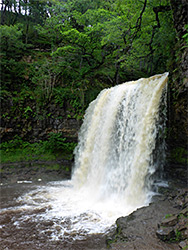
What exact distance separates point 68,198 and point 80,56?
8470mm

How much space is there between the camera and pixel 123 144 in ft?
22.6

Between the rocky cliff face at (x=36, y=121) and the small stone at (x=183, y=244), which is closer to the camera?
the small stone at (x=183, y=244)

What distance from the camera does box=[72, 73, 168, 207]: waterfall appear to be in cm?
603

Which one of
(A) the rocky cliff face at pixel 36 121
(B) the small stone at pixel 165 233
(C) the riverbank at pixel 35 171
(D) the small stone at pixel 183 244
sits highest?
(A) the rocky cliff face at pixel 36 121

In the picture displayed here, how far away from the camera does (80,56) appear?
1155 cm

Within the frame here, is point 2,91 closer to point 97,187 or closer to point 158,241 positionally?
point 97,187

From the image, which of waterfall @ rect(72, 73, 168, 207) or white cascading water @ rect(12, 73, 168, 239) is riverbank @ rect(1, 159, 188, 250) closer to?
white cascading water @ rect(12, 73, 168, 239)

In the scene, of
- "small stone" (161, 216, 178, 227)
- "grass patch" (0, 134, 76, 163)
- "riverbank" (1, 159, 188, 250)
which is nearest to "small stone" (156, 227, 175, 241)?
"riverbank" (1, 159, 188, 250)

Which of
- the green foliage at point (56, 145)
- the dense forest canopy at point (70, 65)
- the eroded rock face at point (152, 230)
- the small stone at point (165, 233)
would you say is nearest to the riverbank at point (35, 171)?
the green foliage at point (56, 145)

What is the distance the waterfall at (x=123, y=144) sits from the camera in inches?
237

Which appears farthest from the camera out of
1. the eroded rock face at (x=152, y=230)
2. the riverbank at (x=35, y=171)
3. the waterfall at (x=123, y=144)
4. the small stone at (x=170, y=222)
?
the riverbank at (x=35, y=171)

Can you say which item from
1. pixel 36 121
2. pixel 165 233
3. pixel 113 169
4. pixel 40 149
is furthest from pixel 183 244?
pixel 36 121

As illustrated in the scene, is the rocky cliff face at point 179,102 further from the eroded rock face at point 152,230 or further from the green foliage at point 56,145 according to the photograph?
the green foliage at point 56,145

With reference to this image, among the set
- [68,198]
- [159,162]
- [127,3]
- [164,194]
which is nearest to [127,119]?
[159,162]
